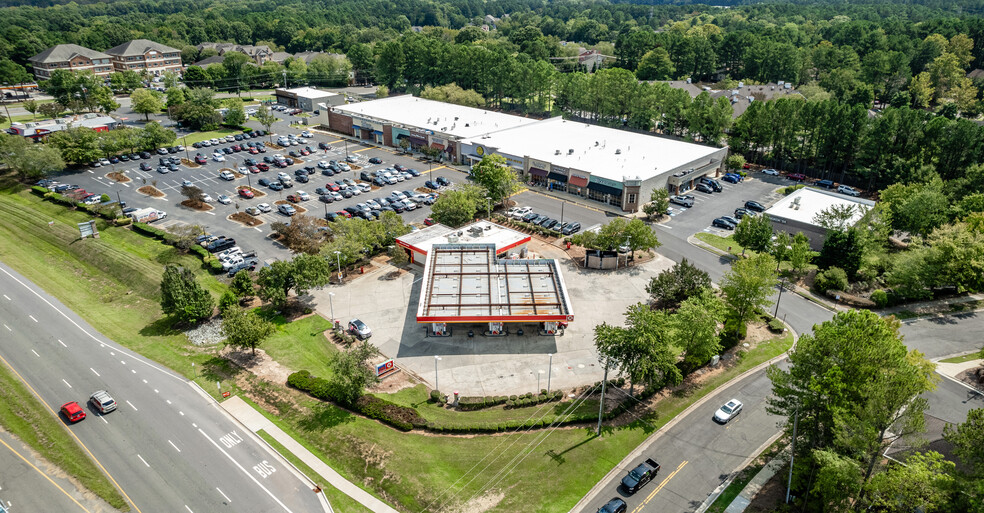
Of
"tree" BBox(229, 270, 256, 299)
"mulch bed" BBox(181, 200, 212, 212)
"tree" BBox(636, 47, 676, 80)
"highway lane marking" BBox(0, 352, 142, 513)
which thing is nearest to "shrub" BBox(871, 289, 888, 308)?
"tree" BBox(229, 270, 256, 299)

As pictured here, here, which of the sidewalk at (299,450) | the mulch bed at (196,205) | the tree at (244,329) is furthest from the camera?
the mulch bed at (196,205)

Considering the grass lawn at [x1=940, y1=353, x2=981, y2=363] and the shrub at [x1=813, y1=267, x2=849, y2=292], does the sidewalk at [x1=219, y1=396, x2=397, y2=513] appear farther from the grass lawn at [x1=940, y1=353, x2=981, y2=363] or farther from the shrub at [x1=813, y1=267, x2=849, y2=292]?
the shrub at [x1=813, y1=267, x2=849, y2=292]

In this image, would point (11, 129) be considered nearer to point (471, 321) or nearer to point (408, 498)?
point (471, 321)

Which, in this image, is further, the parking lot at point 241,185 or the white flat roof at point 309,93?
the white flat roof at point 309,93

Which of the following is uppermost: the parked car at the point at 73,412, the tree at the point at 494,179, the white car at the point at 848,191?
the tree at the point at 494,179

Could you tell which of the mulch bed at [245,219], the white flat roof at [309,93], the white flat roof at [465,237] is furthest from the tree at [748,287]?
the white flat roof at [309,93]

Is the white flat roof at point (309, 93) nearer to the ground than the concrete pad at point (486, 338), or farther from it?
farther from it

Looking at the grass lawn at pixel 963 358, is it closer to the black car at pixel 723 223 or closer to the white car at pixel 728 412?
the white car at pixel 728 412
